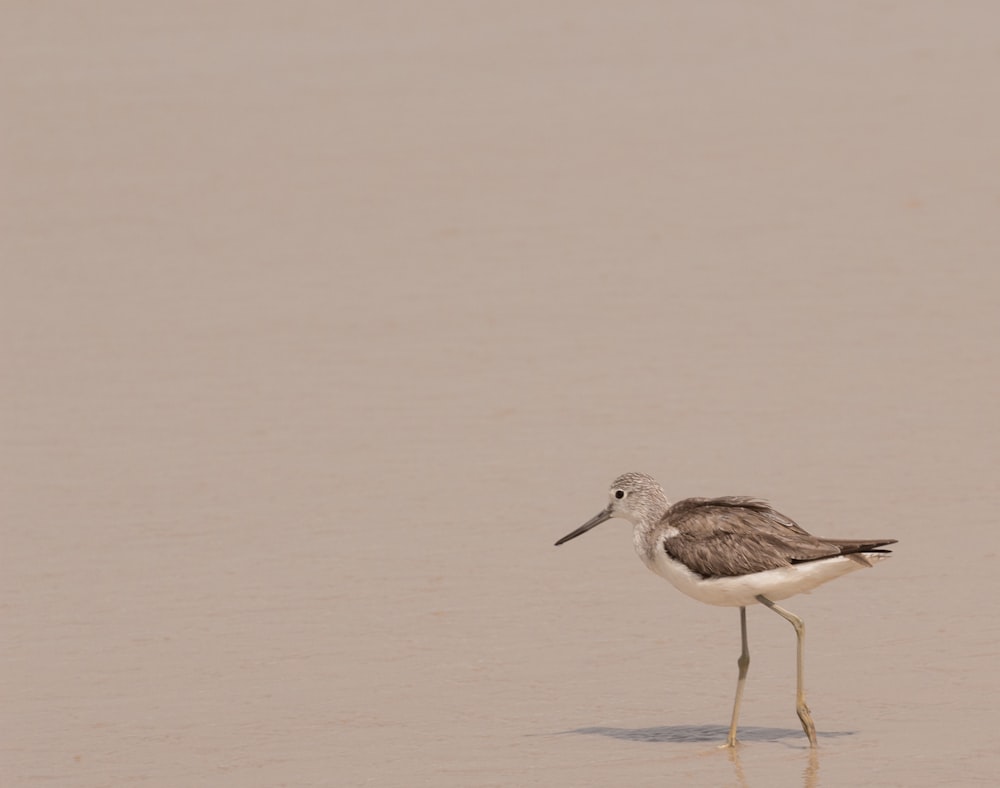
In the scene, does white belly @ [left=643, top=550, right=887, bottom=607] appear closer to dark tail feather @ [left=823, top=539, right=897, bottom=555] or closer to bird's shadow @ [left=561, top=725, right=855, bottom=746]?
dark tail feather @ [left=823, top=539, right=897, bottom=555]

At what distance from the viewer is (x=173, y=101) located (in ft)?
61.5

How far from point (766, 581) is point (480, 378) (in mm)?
5355

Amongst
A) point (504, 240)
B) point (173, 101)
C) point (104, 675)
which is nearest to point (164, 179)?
point (173, 101)

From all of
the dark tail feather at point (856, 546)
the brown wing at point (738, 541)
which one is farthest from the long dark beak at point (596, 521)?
the dark tail feather at point (856, 546)

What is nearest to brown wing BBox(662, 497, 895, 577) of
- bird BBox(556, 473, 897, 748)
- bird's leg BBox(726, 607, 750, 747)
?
bird BBox(556, 473, 897, 748)

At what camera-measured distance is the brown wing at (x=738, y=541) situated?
752cm

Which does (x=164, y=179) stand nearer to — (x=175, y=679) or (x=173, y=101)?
(x=173, y=101)

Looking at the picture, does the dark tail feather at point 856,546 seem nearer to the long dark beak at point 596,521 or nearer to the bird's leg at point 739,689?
the bird's leg at point 739,689

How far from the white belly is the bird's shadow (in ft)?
1.67

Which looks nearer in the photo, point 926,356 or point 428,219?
point 926,356

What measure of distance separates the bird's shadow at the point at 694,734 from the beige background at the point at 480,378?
0.07 feet

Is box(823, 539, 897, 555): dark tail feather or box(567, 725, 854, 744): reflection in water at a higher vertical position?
box(823, 539, 897, 555): dark tail feather

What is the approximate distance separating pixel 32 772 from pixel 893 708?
3336mm

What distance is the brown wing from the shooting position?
24.7ft
